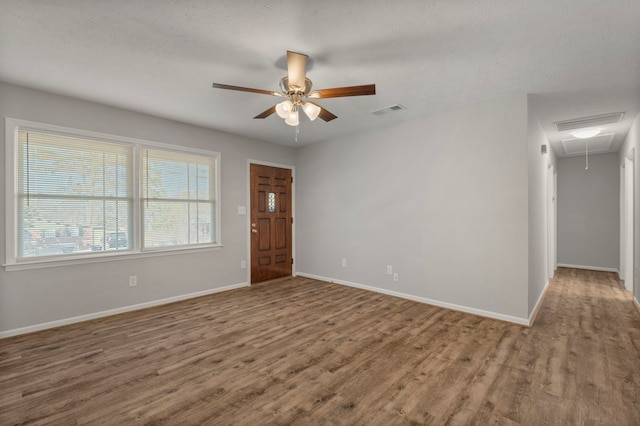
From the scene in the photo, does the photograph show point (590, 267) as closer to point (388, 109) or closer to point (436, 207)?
point (436, 207)

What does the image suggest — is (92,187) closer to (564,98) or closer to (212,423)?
(212,423)

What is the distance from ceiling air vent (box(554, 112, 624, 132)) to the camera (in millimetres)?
3857

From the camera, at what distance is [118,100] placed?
349 cm

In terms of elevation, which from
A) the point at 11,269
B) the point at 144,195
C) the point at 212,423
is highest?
the point at 144,195

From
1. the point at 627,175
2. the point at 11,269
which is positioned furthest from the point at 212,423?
the point at 627,175

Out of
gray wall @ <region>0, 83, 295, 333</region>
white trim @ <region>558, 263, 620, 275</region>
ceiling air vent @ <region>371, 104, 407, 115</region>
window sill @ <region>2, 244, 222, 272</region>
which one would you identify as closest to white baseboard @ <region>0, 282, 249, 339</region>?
gray wall @ <region>0, 83, 295, 333</region>

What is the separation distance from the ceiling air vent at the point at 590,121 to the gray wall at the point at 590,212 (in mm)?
2900

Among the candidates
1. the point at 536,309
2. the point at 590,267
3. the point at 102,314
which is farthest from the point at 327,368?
the point at 590,267

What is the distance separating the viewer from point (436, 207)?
4004mm

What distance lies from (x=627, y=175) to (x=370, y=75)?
5127 millimetres

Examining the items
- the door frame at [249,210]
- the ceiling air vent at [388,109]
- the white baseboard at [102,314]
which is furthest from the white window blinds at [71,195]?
the ceiling air vent at [388,109]

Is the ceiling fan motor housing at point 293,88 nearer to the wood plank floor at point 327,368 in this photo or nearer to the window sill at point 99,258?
the wood plank floor at point 327,368

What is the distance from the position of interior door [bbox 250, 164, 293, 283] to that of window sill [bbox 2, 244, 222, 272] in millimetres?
907

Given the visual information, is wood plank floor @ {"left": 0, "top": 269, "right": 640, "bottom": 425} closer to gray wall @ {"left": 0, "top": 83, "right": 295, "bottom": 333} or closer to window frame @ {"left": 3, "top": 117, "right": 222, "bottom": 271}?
gray wall @ {"left": 0, "top": 83, "right": 295, "bottom": 333}
